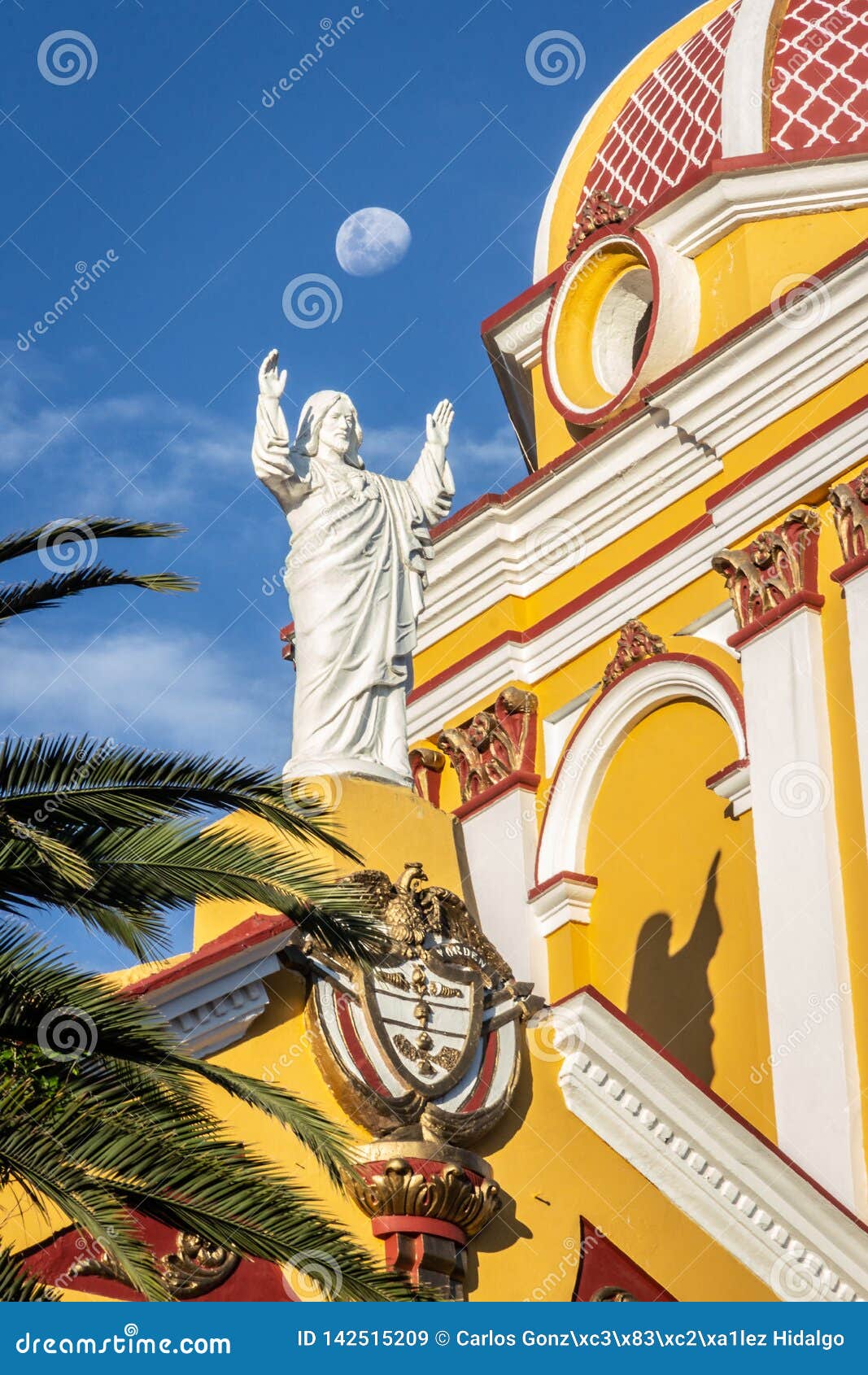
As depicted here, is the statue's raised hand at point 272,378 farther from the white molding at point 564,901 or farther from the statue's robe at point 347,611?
the white molding at point 564,901

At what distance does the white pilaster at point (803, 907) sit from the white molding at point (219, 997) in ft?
14.8

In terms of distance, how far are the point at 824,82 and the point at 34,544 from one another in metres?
11.2

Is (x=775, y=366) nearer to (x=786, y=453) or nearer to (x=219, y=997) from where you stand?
(x=786, y=453)

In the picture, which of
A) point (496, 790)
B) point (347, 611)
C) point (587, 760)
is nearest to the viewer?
point (347, 611)

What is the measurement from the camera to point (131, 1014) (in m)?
9.37

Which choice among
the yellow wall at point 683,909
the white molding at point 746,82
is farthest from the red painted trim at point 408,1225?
the white molding at point 746,82

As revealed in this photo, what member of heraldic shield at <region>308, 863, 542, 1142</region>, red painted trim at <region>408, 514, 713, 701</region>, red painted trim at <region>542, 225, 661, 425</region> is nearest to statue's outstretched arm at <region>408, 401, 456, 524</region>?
heraldic shield at <region>308, 863, 542, 1142</region>

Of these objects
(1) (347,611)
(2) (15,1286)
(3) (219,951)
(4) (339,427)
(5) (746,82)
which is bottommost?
(2) (15,1286)

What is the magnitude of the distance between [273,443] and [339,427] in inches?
25.0

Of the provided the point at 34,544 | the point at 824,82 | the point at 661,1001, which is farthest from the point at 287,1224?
the point at 824,82

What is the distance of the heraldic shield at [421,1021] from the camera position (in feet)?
40.2

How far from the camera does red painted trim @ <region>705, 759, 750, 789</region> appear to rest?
1734cm

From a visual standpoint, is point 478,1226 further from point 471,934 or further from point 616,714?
point 616,714

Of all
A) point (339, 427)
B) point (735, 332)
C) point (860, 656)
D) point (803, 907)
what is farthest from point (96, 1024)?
point (735, 332)
